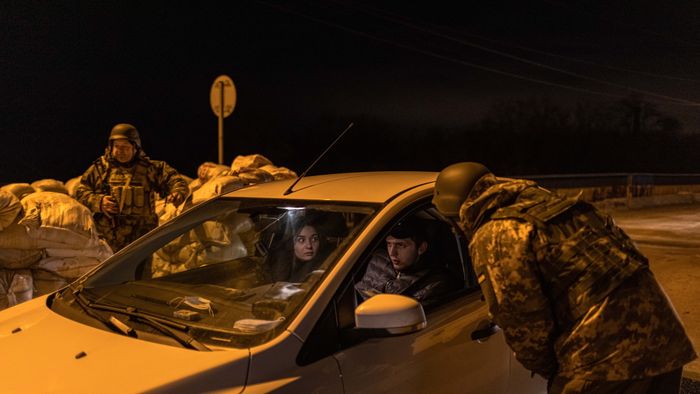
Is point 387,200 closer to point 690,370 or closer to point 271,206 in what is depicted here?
point 271,206

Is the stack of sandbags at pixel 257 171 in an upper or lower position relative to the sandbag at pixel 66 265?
upper

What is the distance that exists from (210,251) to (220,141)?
12.5 ft

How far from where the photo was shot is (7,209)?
13.8 feet

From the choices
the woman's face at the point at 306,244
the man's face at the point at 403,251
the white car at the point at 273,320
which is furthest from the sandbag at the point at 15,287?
the man's face at the point at 403,251

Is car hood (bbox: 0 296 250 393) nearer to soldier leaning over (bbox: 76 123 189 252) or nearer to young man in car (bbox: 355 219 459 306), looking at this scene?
young man in car (bbox: 355 219 459 306)

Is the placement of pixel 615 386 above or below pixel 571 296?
below

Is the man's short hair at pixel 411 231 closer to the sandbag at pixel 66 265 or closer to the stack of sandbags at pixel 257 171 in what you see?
the sandbag at pixel 66 265

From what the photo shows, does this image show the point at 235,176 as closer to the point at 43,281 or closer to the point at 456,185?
the point at 43,281

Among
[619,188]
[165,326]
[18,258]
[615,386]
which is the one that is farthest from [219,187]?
[619,188]

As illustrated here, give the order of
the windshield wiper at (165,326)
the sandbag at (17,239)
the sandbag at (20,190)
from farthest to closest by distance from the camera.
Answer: the sandbag at (20,190) < the sandbag at (17,239) < the windshield wiper at (165,326)

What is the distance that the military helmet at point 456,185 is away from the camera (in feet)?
7.44

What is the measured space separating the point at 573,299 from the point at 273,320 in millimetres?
1058

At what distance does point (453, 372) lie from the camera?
2.53 metres

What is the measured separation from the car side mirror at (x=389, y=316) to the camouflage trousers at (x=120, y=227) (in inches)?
143
